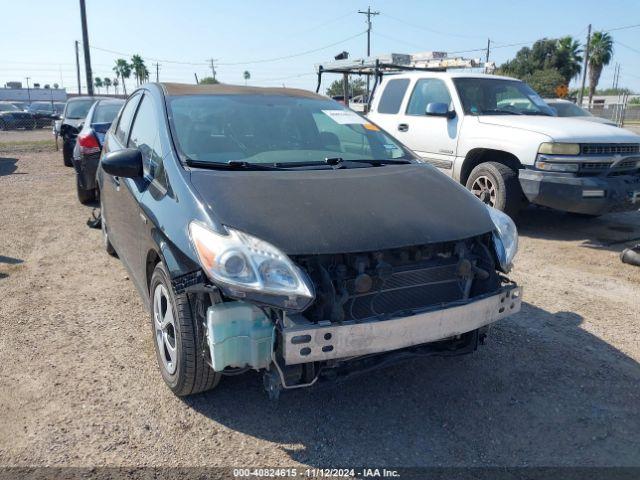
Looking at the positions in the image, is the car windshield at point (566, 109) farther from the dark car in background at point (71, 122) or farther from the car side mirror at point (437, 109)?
the dark car in background at point (71, 122)

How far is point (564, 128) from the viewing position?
656 centimetres

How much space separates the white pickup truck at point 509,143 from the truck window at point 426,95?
0.05 feet

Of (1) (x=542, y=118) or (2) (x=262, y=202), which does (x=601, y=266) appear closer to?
(1) (x=542, y=118)

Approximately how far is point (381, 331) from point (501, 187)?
4.71m

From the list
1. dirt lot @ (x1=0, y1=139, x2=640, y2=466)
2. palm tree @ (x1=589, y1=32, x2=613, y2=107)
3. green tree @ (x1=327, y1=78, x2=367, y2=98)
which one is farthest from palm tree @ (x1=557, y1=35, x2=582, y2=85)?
dirt lot @ (x1=0, y1=139, x2=640, y2=466)

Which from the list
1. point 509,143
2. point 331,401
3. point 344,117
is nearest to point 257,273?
point 331,401

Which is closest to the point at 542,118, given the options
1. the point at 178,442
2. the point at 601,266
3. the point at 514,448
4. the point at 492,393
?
the point at 601,266

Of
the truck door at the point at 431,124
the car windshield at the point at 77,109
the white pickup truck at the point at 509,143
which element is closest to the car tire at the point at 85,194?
the white pickup truck at the point at 509,143

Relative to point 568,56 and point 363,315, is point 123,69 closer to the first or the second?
point 568,56

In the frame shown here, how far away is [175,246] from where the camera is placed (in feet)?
9.16

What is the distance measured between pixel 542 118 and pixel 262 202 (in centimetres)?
555

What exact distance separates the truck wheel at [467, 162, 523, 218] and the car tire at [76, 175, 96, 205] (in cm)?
549

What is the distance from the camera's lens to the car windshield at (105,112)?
29.1 feet

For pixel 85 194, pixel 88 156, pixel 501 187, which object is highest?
pixel 88 156
